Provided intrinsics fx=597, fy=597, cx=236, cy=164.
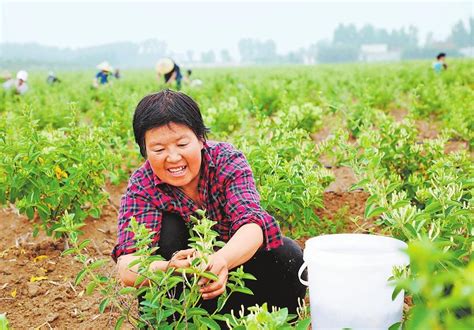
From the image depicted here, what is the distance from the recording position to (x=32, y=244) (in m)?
3.65

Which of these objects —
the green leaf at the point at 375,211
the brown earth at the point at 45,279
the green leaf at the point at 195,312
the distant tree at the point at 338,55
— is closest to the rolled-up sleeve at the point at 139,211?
the brown earth at the point at 45,279

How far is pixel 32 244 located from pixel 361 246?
2.29 m

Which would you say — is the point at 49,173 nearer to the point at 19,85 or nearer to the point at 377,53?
the point at 19,85

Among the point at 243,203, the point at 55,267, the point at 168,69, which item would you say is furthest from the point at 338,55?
the point at 243,203

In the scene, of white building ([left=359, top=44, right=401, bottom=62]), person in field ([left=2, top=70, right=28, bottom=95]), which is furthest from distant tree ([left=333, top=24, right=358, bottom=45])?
person in field ([left=2, top=70, right=28, bottom=95])

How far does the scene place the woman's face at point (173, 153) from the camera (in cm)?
220

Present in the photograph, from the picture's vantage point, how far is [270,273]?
2.44 metres

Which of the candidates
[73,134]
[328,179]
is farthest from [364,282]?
[73,134]

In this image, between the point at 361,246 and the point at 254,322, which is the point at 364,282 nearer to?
the point at 361,246

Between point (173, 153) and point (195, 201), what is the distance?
302 mm

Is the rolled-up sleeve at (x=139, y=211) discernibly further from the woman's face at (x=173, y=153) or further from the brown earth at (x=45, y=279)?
the brown earth at (x=45, y=279)

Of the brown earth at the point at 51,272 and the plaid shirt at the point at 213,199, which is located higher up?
the plaid shirt at the point at 213,199

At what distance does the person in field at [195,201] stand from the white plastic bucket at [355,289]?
321mm

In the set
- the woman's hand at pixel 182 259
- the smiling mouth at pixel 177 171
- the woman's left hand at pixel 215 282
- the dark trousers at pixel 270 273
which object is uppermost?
the smiling mouth at pixel 177 171
